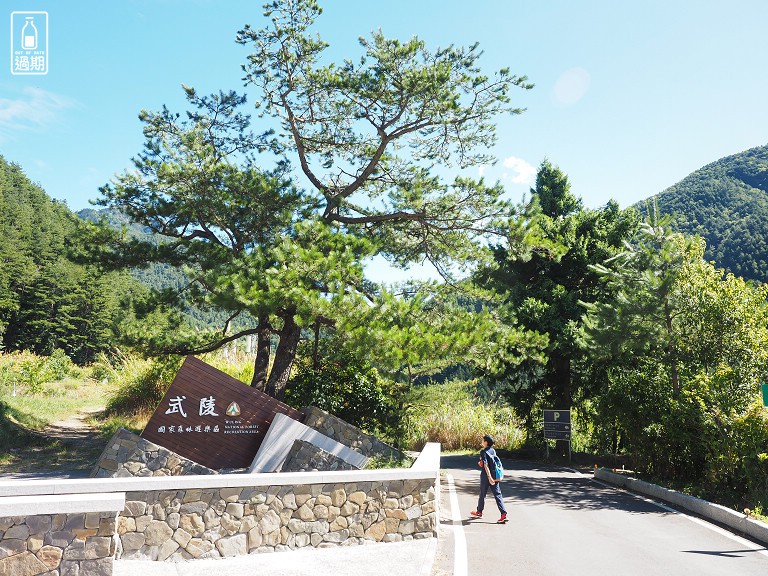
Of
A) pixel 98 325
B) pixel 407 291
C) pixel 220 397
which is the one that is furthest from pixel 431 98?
pixel 98 325

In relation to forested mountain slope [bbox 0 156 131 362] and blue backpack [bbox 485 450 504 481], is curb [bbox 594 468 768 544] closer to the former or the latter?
blue backpack [bbox 485 450 504 481]

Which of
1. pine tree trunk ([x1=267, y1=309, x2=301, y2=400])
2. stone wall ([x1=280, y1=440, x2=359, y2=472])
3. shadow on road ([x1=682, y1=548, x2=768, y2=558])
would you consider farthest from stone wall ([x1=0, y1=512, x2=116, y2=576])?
pine tree trunk ([x1=267, y1=309, x2=301, y2=400])

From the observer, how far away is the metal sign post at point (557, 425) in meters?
18.0

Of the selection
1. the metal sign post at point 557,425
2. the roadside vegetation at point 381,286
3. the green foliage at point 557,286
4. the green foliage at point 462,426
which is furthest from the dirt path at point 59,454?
the metal sign post at point 557,425

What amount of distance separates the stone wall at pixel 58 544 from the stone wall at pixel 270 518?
32.7 inches

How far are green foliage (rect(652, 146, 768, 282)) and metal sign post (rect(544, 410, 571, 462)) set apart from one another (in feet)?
105

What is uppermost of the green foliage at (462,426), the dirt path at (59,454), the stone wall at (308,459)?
the stone wall at (308,459)

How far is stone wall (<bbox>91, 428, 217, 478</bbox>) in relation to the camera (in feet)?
29.2

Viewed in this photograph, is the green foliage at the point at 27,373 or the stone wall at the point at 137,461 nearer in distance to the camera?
the stone wall at the point at 137,461

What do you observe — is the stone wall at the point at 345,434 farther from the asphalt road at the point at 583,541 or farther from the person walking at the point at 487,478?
the person walking at the point at 487,478

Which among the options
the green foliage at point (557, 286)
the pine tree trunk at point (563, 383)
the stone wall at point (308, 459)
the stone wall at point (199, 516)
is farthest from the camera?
the pine tree trunk at point (563, 383)

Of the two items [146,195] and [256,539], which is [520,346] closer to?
[256,539]

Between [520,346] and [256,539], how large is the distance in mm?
7847

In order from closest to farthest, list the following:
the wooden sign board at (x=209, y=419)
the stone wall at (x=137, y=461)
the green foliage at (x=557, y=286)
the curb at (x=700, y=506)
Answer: the curb at (x=700, y=506) → the stone wall at (x=137, y=461) → the wooden sign board at (x=209, y=419) → the green foliage at (x=557, y=286)
